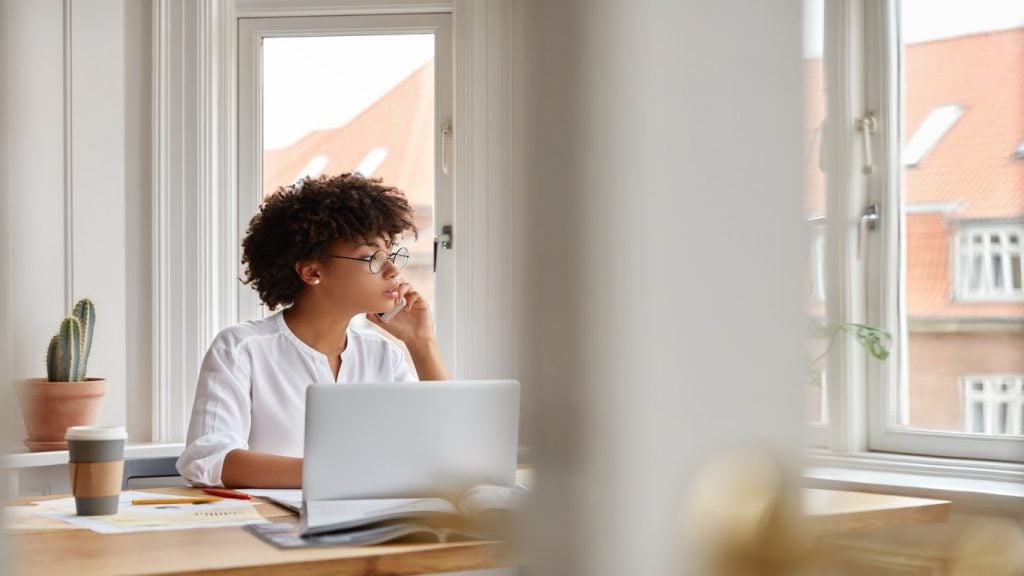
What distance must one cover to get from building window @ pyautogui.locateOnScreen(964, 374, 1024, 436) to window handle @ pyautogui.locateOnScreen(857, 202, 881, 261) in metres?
0.04

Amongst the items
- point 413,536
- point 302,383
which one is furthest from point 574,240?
point 302,383

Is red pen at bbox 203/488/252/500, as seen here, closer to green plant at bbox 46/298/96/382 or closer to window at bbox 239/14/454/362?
green plant at bbox 46/298/96/382

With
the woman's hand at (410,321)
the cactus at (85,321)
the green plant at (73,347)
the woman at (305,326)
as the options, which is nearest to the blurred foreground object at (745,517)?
the woman at (305,326)

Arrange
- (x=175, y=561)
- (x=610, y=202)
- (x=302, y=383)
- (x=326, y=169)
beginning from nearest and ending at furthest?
(x=610, y=202)
(x=175, y=561)
(x=302, y=383)
(x=326, y=169)

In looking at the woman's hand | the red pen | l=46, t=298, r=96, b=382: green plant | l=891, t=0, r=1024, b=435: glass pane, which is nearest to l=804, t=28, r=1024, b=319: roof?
l=891, t=0, r=1024, b=435: glass pane

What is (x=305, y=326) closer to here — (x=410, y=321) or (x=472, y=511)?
(x=410, y=321)

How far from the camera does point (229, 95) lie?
3443mm

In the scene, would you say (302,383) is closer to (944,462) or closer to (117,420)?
(117,420)

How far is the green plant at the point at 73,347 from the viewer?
2957mm

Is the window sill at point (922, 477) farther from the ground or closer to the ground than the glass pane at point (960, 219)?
closer to the ground

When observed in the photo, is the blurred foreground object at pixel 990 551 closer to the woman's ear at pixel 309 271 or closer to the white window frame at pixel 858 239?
the white window frame at pixel 858 239

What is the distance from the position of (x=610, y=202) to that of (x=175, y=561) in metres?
1.14

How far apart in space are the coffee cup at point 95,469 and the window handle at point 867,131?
1.50 meters

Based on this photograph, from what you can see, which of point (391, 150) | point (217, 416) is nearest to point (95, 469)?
point (217, 416)
